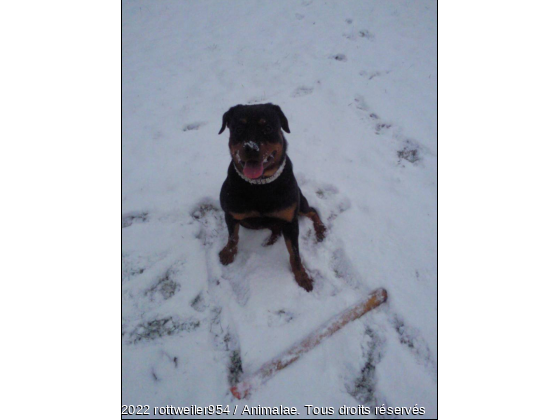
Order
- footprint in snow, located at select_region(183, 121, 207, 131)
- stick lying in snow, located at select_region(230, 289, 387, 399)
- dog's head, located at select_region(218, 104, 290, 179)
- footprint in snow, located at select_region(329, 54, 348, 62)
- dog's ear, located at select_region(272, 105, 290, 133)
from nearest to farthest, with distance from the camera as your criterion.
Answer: stick lying in snow, located at select_region(230, 289, 387, 399)
dog's head, located at select_region(218, 104, 290, 179)
dog's ear, located at select_region(272, 105, 290, 133)
footprint in snow, located at select_region(183, 121, 207, 131)
footprint in snow, located at select_region(329, 54, 348, 62)

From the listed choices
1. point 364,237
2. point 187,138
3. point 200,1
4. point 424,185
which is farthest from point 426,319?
point 200,1

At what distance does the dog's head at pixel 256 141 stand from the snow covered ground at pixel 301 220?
2.89ft

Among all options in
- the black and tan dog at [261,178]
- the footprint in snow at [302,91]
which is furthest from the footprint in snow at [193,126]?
the black and tan dog at [261,178]

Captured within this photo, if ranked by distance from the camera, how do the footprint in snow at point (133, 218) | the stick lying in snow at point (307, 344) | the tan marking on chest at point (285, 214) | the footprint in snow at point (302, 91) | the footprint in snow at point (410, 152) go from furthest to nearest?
1. the footprint in snow at point (302, 91)
2. the footprint in snow at point (410, 152)
3. the footprint in snow at point (133, 218)
4. the tan marking on chest at point (285, 214)
5. the stick lying in snow at point (307, 344)

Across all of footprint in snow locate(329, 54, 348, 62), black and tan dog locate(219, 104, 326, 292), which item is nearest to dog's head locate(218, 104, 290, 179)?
black and tan dog locate(219, 104, 326, 292)

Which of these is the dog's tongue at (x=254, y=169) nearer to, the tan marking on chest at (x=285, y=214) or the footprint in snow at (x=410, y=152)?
the tan marking on chest at (x=285, y=214)

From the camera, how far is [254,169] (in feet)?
5.65

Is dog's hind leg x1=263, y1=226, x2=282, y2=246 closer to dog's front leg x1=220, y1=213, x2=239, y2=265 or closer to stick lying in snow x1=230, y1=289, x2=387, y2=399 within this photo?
dog's front leg x1=220, y1=213, x2=239, y2=265

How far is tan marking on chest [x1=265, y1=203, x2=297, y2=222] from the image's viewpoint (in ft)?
6.29

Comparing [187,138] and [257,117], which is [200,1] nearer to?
[187,138]

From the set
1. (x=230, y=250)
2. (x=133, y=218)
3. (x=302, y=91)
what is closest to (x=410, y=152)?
(x=302, y=91)

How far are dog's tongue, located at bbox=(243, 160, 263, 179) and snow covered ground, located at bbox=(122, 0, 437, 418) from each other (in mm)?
873

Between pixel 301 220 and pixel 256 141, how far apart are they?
109cm

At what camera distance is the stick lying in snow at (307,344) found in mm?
1589
